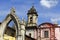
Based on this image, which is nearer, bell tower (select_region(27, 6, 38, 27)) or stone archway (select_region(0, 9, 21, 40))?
stone archway (select_region(0, 9, 21, 40))

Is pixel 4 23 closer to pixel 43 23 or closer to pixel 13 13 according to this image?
pixel 13 13

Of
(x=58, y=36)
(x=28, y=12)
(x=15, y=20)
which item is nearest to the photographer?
(x=15, y=20)

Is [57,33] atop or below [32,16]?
below

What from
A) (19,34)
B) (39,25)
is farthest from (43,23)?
(19,34)

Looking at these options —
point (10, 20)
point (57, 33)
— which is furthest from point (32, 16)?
point (10, 20)

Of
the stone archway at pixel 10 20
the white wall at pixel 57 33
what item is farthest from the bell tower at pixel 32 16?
the stone archway at pixel 10 20

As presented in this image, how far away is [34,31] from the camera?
45125 millimetres

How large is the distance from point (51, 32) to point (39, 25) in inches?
96.1

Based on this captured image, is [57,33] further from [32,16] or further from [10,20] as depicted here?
[10,20]

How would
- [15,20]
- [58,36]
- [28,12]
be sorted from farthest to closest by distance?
[28,12] < [58,36] < [15,20]

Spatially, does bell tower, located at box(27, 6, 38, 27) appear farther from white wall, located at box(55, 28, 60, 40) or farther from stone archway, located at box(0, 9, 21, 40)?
stone archway, located at box(0, 9, 21, 40)

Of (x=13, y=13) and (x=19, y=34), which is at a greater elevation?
(x=13, y=13)

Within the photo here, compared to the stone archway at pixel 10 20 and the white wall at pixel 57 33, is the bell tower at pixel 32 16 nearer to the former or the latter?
the white wall at pixel 57 33

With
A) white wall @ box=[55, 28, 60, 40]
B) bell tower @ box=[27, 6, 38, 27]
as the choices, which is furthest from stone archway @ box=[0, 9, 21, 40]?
bell tower @ box=[27, 6, 38, 27]
